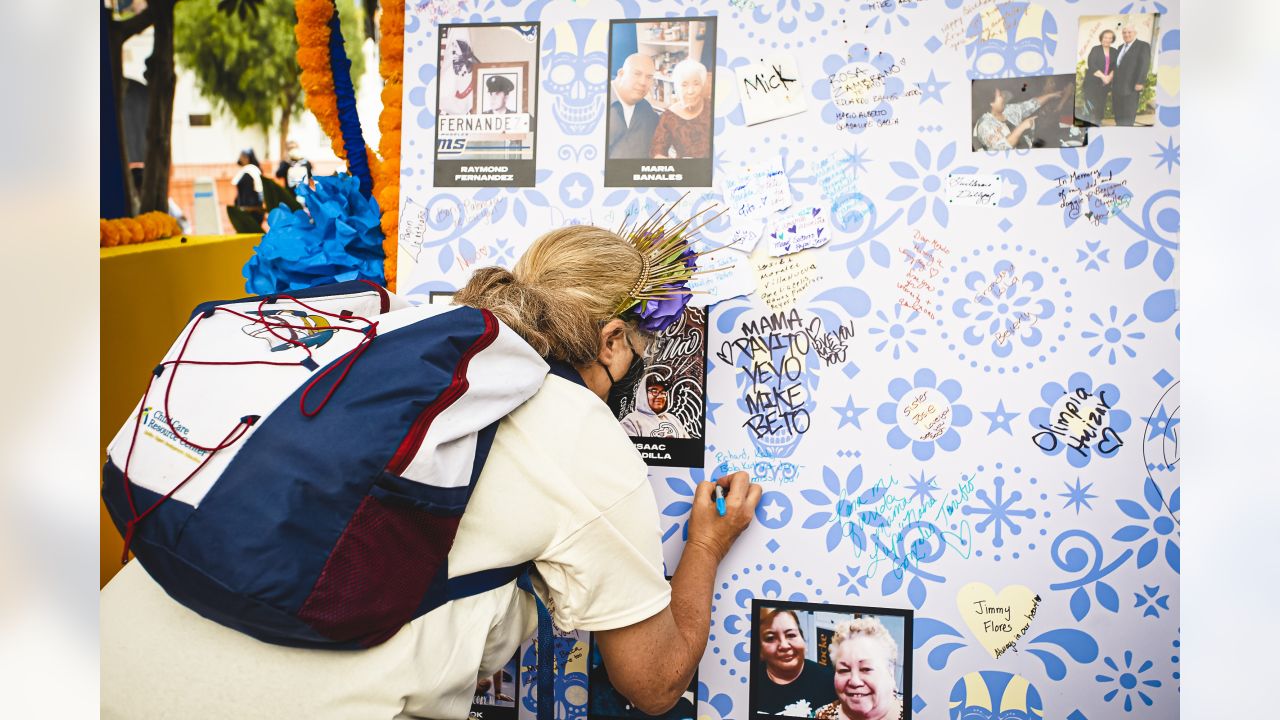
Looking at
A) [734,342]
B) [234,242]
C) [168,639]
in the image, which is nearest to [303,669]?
[168,639]

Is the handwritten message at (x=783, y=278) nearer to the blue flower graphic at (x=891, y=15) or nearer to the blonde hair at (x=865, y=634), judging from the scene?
the blue flower graphic at (x=891, y=15)

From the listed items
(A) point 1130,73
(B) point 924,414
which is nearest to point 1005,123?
(A) point 1130,73

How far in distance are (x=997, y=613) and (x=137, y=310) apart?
9.02ft

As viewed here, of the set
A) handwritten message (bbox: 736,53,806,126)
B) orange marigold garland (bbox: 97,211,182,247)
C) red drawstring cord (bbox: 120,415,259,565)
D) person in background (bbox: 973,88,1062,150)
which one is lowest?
red drawstring cord (bbox: 120,415,259,565)

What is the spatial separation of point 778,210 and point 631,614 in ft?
2.83

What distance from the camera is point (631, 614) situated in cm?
125

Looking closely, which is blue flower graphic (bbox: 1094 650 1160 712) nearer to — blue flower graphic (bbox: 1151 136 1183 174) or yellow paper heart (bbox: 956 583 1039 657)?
yellow paper heart (bbox: 956 583 1039 657)

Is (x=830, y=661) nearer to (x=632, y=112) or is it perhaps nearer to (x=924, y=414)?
(x=924, y=414)

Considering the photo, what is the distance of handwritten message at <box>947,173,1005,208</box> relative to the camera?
1.61 m

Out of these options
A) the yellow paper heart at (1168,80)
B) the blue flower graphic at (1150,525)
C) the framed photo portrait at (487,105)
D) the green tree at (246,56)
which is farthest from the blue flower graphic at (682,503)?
the green tree at (246,56)

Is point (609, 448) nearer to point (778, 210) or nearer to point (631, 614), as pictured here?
point (631, 614)

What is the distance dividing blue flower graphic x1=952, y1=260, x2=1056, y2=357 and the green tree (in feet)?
27.4

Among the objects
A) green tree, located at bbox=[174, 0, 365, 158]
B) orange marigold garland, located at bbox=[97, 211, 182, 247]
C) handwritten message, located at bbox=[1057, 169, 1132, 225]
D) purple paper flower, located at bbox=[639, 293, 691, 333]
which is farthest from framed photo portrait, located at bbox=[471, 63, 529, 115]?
green tree, located at bbox=[174, 0, 365, 158]

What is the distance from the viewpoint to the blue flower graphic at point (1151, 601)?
5.20 feet
